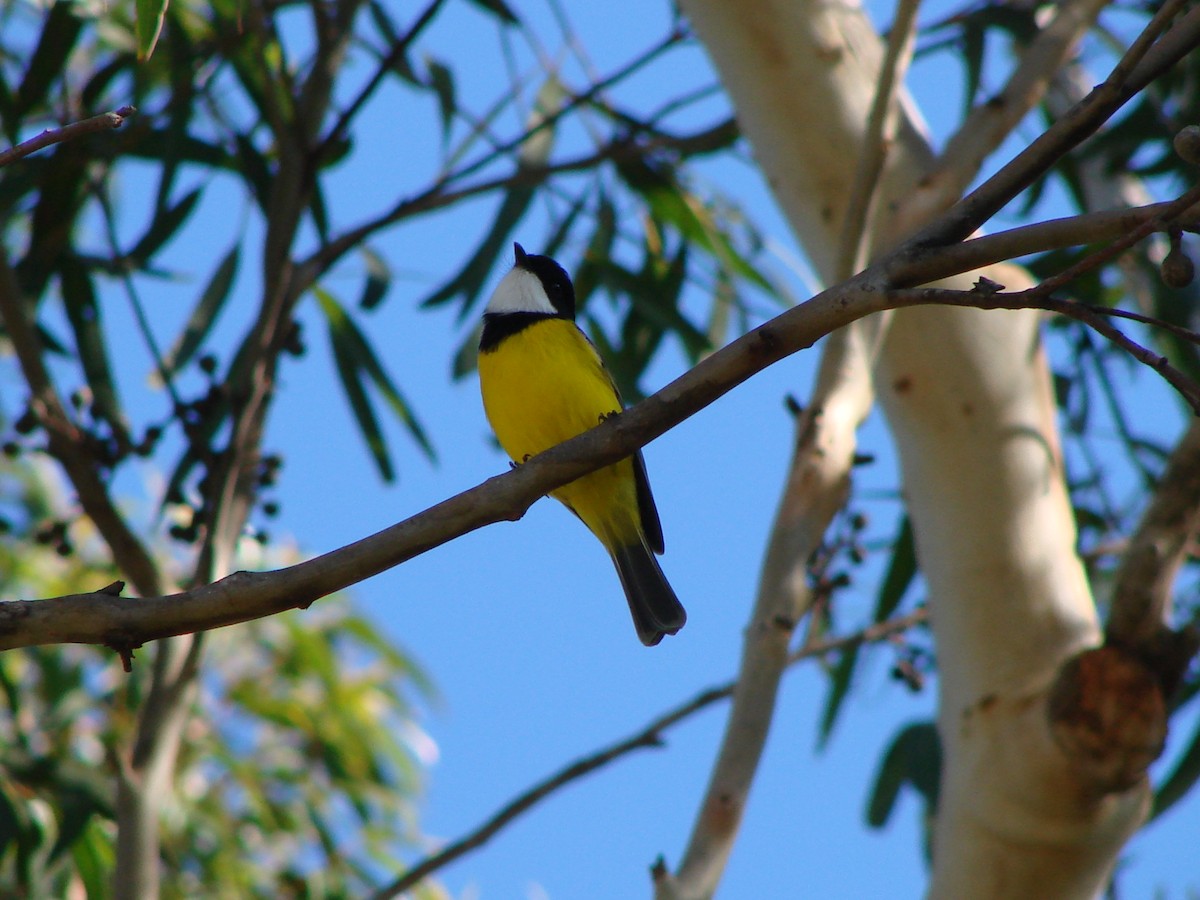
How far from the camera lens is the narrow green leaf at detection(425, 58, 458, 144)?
445 cm

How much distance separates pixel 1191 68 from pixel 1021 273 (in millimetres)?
1708

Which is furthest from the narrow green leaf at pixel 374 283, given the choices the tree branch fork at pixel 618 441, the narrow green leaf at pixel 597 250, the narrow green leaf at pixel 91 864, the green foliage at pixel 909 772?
the tree branch fork at pixel 618 441

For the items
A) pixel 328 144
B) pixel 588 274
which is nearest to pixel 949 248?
pixel 328 144

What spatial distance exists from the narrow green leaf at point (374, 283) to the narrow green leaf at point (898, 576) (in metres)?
1.81

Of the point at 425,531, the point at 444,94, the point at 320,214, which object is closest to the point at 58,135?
the point at 425,531

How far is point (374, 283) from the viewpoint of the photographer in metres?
4.61

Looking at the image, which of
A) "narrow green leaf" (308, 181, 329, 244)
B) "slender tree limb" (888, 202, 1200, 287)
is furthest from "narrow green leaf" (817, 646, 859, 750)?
"slender tree limb" (888, 202, 1200, 287)

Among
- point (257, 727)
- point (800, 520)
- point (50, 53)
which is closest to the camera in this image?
point (800, 520)

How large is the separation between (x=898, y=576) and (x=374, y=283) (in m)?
1.91

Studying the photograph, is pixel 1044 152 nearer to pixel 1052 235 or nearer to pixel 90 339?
pixel 1052 235

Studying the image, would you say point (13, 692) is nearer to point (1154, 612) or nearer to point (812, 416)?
point (812, 416)

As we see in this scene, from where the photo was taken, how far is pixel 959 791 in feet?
10.5

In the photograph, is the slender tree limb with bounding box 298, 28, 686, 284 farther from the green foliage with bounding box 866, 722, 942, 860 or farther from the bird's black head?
the green foliage with bounding box 866, 722, 942, 860

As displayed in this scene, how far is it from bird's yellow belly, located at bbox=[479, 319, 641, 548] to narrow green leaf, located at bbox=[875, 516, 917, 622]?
116cm
